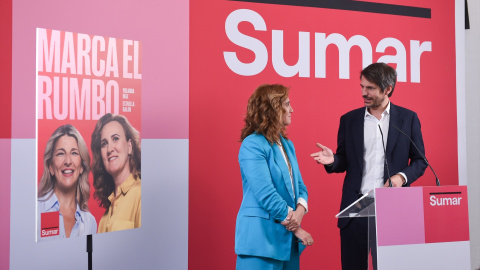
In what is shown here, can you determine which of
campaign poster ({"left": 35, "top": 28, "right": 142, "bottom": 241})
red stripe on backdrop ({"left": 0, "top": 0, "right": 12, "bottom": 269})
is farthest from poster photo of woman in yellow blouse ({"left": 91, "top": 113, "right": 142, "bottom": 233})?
red stripe on backdrop ({"left": 0, "top": 0, "right": 12, "bottom": 269})

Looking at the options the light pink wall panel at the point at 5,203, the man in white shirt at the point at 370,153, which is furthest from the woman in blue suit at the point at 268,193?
the light pink wall panel at the point at 5,203

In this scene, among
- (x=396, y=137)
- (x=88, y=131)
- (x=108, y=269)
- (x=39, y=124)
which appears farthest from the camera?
(x=108, y=269)

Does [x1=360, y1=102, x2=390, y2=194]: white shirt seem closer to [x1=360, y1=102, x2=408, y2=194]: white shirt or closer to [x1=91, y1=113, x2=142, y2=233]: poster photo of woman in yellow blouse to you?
[x1=360, y1=102, x2=408, y2=194]: white shirt

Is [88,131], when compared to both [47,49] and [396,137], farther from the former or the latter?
[396,137]

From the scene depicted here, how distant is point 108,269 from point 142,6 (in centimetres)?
185

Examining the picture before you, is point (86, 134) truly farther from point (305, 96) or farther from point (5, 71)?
point (305, 96)

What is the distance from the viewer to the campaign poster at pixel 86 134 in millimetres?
2730

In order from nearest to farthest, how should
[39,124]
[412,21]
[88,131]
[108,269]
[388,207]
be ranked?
[388,207]
[39,124]
[88,131]
[108,269]
[412,21]

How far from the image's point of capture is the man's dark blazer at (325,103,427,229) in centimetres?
323

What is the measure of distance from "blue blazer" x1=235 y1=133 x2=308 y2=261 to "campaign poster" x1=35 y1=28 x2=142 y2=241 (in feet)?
2.28

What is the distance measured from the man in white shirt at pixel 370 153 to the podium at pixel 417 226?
70 cm

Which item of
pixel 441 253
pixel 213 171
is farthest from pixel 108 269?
pixel 441 253

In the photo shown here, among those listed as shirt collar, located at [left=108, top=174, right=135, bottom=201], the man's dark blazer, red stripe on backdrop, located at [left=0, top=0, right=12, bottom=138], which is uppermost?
red stripe on backdrop, located at [left=0, top=0, right=12, bottom=138]

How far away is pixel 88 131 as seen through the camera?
2.92 meters
